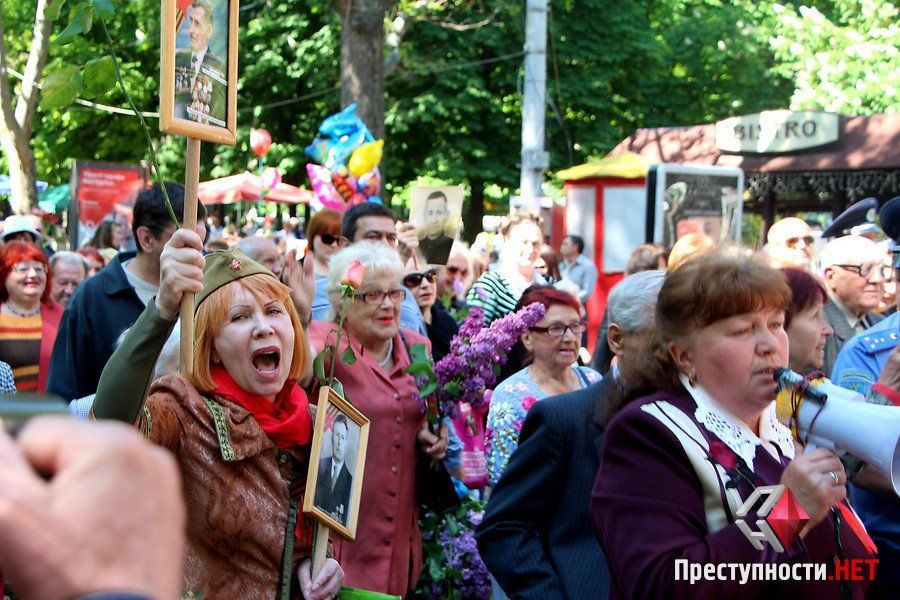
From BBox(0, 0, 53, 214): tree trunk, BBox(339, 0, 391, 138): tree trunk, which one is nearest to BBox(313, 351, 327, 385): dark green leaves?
BBox(339, 0, 391, 138): tree trunk

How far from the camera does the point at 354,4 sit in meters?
13.3

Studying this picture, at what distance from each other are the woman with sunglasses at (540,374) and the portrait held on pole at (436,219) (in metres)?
2.96

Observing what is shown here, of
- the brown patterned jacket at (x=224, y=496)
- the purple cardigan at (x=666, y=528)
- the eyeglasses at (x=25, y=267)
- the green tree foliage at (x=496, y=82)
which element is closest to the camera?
the purple cardigan at (x=666, y=528)

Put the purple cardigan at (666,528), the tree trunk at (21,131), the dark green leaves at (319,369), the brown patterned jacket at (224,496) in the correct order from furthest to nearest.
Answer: the tree trunk at (21,131) < the dark green leaves at (319,369) < the brown patterned jacket at (224,496) < the purple cardigan at (666,528)

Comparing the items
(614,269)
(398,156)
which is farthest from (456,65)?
(614,269)

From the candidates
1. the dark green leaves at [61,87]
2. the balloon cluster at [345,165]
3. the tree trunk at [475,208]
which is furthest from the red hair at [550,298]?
the tree trunk at [475,208]

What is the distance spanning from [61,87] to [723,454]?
188cm

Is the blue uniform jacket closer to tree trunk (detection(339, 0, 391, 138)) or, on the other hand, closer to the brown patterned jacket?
the brown patterned jacket

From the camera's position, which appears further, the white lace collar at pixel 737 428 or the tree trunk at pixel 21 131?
the tree trunk at pixel 21 131

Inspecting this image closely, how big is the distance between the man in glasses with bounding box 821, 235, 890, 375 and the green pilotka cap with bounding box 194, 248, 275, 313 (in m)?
3.32

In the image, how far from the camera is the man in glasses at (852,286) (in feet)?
18.5

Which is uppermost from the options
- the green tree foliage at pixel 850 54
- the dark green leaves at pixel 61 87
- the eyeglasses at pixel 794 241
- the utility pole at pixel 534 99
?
the green tree foliage at pixel 850 54

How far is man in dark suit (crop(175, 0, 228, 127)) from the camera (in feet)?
8.82

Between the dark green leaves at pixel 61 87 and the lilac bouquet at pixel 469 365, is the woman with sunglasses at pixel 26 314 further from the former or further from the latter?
the dark green leaves at pixel 61 87
